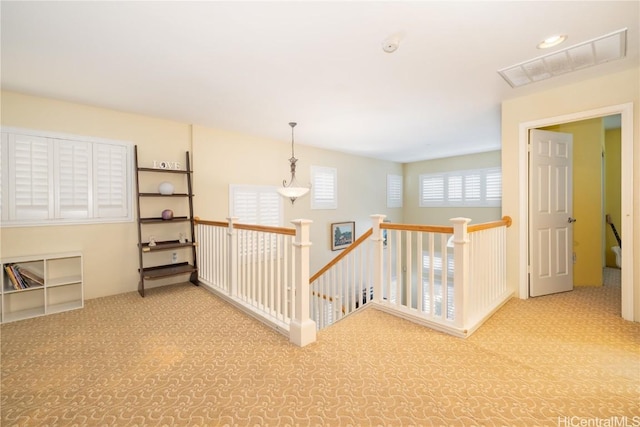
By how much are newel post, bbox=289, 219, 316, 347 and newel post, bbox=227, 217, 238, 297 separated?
4.14ft

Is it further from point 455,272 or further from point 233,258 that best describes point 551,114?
point 233,258

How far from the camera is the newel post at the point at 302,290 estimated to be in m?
2.33

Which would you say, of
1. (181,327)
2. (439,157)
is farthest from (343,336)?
(439,157)

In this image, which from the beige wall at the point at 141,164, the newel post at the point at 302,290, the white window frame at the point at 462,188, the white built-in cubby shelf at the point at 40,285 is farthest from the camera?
the white window frame at the point at 462,188

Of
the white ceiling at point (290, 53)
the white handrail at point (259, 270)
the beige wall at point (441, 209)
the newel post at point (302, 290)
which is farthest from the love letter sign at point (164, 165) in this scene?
the beige wall at point (441, 209)

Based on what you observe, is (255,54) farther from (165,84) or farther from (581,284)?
(581,284)

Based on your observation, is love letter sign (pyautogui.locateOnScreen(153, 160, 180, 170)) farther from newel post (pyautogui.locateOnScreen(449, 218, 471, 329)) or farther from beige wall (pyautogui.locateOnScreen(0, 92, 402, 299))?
newel post (pyautogui.locateOnScreen(449, 218, 471, 329))

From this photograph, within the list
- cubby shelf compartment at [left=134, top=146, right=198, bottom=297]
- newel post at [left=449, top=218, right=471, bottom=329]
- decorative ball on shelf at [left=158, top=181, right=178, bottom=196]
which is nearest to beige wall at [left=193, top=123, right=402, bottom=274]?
cubby shelf compartment at [left=134, top=146, right=198, bottom=297]

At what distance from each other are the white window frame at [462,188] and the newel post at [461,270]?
499 centimetres

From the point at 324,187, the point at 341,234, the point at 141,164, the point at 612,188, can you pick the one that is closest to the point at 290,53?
the point at 141,164

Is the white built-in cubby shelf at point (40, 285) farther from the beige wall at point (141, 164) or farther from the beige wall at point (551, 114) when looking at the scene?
the beige wall at point (551, 114)

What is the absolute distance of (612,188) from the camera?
505 cm

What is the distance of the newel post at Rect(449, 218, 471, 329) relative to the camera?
2443 millimetres

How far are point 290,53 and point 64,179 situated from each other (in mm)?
3232
